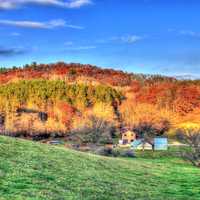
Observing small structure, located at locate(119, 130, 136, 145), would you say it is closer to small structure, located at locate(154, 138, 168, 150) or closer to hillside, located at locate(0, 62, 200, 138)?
hillside, located at locate(0, 62, 200, 138)

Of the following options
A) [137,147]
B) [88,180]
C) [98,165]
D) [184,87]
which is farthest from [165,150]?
[184,87]

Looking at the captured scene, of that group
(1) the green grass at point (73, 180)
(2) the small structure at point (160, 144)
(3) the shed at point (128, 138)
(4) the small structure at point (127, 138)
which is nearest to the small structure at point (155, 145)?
(2) the small structure at point (160, 144)

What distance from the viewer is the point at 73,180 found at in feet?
58.6

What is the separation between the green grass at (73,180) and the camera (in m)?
15.0

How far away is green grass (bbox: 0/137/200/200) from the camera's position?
14969 millimetres

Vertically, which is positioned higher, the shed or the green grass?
the green grass

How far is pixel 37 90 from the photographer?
510 ft

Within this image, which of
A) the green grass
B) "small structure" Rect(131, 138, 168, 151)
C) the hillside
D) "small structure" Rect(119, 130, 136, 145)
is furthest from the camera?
the hillside

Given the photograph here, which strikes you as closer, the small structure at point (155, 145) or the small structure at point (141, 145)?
the small structure at point (155, 145)

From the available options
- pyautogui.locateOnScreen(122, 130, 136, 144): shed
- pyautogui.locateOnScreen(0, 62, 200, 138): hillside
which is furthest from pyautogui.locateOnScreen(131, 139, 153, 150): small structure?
pyautogui.locateOnScreen(0, 62, 200, 138): hillside

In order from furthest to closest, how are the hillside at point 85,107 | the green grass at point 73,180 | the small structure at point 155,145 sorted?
the hillside at point 85,107 → the small structure at point 155,145 → the green grass at point 73,180

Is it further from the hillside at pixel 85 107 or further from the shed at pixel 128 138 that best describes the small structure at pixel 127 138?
the hillside at pixel 85 107

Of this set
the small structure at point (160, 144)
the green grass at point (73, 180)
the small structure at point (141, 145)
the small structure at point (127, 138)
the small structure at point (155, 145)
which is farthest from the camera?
the small structure at point (127, 138)

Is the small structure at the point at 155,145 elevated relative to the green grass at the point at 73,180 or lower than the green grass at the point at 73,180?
lower
